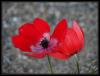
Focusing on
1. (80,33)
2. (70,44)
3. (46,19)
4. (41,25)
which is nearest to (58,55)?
(70,44)

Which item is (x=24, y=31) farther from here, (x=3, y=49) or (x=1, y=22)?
(x=1, y=22)

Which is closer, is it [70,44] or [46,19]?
[70,44]

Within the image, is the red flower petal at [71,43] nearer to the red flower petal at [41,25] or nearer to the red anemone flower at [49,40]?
the red anemone flower at [49,40]

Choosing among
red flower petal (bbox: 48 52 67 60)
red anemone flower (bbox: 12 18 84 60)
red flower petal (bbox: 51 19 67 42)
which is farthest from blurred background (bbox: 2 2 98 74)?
red flower petal (bbox: 48 52 67 60)

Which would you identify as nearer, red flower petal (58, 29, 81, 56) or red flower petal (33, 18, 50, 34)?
red flower petal (58, 29, 81, 56)

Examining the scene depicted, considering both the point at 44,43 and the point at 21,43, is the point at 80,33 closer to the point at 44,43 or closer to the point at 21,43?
the point at 44,43

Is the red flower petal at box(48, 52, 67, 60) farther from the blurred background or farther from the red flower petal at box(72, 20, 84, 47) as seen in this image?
the blurred background

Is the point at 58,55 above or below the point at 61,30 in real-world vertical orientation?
below
